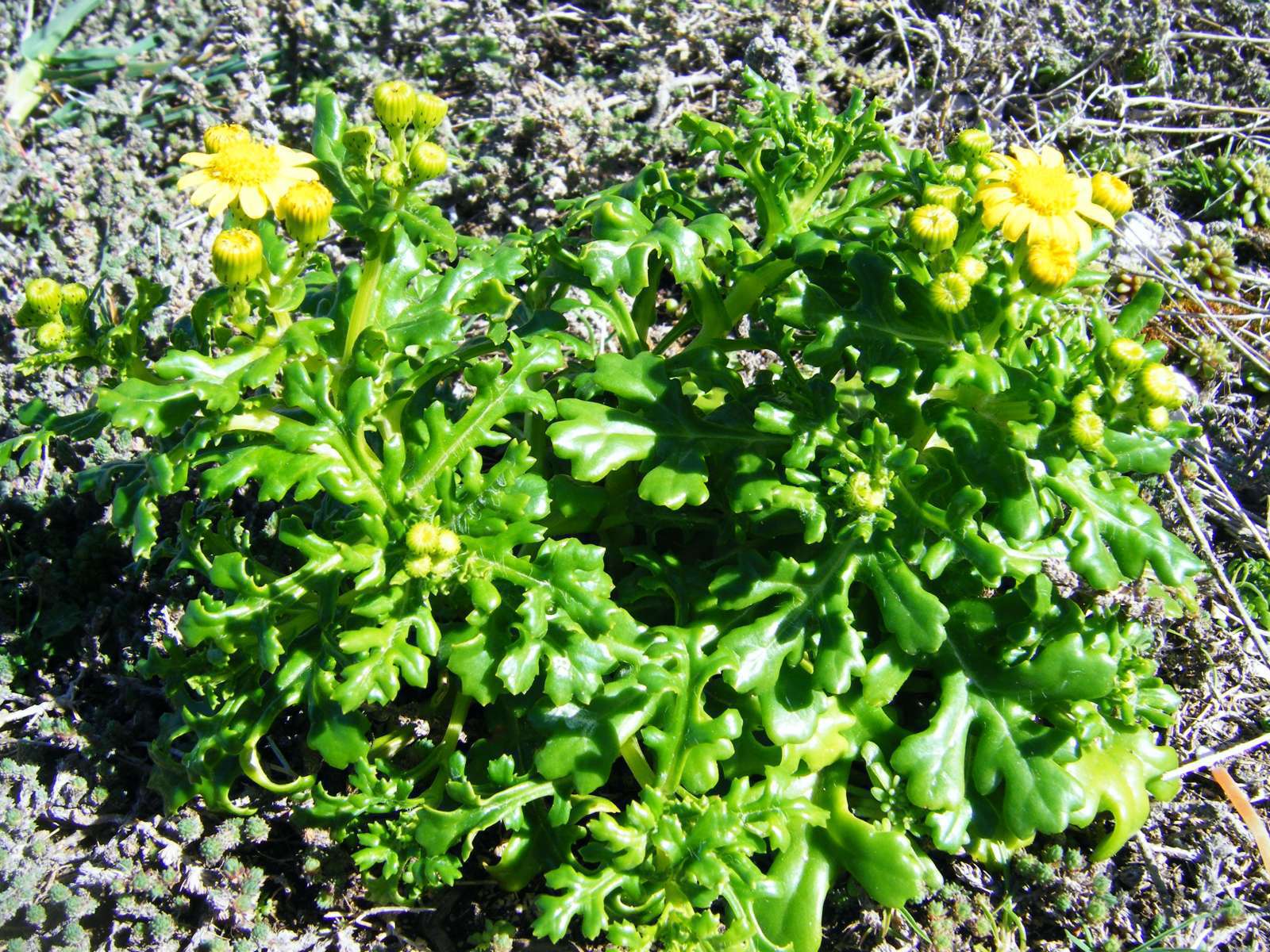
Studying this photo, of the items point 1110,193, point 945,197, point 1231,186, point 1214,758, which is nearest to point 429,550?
point 945,197

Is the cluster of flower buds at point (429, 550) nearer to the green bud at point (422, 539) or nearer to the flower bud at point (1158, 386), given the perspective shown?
the green bud at point (422, 539)

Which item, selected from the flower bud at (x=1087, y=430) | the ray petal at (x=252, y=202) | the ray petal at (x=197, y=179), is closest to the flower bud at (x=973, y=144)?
the flower bud at (x=1087, y=430)

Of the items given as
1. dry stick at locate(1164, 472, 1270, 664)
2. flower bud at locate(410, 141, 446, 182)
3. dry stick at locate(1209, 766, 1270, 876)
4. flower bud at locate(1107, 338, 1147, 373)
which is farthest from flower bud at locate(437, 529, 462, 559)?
dry stick at locate(1209, 766, 1270, 876)

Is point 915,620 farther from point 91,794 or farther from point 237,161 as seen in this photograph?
point 91,794

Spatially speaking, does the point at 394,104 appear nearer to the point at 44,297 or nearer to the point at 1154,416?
the point at 44,297

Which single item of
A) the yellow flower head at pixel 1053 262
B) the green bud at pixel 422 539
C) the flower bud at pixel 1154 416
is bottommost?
the green bud at pixel 422 539

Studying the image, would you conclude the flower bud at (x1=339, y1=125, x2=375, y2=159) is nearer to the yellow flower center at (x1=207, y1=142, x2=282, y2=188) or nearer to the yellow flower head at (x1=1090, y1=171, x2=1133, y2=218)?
the yellow flower center at (x1=207, y1=142, x2=282, y2=188)
